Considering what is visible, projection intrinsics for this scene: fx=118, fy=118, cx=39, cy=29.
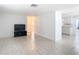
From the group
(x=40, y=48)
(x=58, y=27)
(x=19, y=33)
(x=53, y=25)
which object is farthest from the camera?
(x=19, y=33)

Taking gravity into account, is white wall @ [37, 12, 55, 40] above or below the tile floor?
above

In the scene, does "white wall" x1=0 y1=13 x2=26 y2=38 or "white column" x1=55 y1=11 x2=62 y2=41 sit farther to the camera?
"white column" x1=55 y1=11 x2=62 y2=41

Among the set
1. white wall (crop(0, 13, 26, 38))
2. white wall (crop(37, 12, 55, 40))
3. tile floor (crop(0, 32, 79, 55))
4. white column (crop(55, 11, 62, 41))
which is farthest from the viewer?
white wall (crop(37, 12, 55, 40))

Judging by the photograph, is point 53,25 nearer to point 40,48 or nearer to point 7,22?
point 40,48

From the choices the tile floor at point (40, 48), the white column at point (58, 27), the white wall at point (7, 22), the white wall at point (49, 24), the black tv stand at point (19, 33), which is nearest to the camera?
the tile floor at point (40, 48)

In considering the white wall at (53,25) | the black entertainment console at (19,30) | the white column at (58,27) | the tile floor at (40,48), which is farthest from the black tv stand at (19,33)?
Answer: the white column at (58,27)

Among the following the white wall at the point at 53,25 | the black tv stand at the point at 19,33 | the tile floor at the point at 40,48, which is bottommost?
the tile floor at the point at 40,48

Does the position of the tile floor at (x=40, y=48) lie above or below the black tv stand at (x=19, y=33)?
below

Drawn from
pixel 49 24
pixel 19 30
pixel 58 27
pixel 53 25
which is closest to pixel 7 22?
pixel 49 24

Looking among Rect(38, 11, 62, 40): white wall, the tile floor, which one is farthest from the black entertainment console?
the tile floor

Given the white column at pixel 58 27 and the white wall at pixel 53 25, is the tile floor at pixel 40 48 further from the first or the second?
→ the white wall at pixel 53 25

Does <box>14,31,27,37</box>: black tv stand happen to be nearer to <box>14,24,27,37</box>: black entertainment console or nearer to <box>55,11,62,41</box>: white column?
<box>14,24,27,37</box>: black entertainment console
